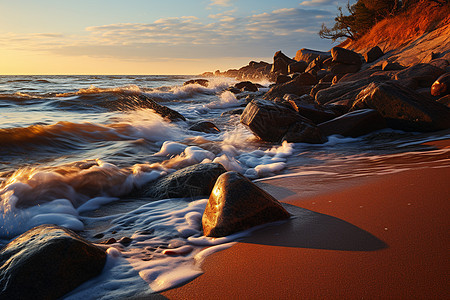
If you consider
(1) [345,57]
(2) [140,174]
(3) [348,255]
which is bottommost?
(2) [140,174]

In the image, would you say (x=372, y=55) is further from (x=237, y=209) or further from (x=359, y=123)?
(x=237, y=209)

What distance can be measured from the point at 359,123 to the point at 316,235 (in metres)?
4.25

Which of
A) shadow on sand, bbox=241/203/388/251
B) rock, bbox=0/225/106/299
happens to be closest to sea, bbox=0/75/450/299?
rock, bbox=0/225/106/299

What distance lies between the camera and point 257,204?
8.16ft

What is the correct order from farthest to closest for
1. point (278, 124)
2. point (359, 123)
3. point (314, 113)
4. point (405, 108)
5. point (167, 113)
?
point (167, 113), point (314, 113), point (278, 124), point (359, 123), point (405, 108)

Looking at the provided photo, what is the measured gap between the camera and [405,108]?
218 inches

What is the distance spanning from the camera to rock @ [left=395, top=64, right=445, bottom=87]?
9.09 metres

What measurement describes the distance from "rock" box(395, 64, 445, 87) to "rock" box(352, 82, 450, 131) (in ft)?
13.4

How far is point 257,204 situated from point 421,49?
1805 cm

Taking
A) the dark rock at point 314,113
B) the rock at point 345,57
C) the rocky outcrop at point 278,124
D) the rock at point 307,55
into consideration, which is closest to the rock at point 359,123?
the rocky outcrop at point 278,124

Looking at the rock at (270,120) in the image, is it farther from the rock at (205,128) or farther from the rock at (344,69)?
the rock at (344,69)

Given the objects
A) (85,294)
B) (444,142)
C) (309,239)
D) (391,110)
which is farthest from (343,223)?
(391,110)

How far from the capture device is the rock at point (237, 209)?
2.39 meters

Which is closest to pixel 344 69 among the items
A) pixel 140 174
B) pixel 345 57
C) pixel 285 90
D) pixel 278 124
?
pixel 345 57
